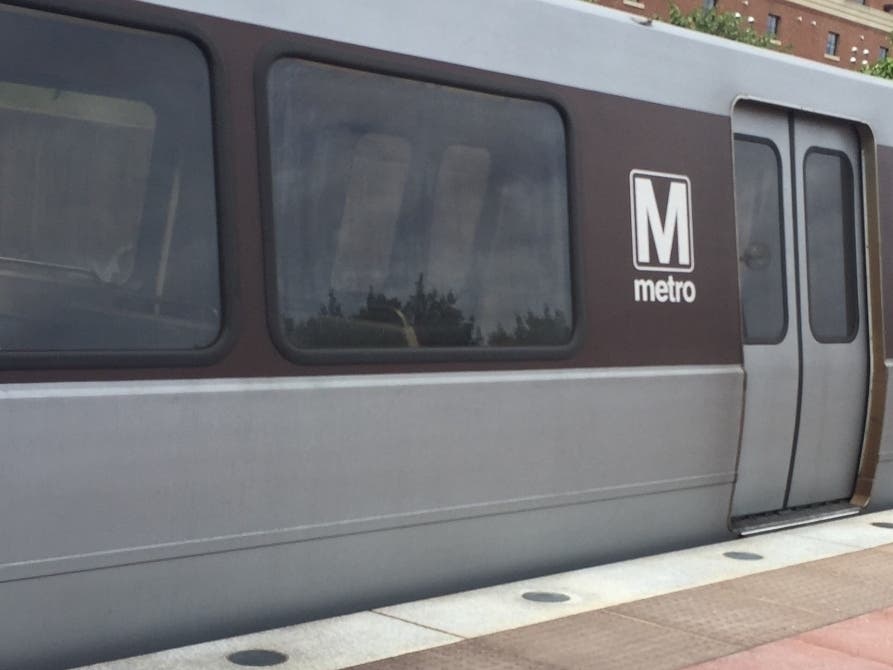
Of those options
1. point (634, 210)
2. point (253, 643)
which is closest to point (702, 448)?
point (634, 210)

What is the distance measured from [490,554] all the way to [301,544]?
41.0 inches

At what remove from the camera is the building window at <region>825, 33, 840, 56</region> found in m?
59.3

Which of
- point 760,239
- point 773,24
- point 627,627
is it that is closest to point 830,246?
point 760,239

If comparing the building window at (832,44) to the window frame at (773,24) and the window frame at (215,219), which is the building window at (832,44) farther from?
the window frame at (215,219)

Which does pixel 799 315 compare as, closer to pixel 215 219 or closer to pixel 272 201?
pixel 272 201

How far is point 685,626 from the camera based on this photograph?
5082mm

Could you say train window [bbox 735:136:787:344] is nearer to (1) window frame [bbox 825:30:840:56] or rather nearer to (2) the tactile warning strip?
(2) the tactile warning strip

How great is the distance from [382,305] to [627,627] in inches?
61.8

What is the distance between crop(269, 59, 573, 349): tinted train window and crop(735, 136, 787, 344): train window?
1431mm

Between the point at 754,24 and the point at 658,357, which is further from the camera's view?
the point at 754,24

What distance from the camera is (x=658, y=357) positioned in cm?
629

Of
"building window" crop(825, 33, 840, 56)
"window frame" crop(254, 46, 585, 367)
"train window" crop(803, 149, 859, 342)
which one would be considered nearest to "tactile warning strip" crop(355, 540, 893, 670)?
"window frame" crop(254, 46, 585, 367)

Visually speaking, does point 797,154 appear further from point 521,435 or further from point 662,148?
point 521,435

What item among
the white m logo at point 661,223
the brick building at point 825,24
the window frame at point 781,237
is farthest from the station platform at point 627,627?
the brick building at point 825,24
